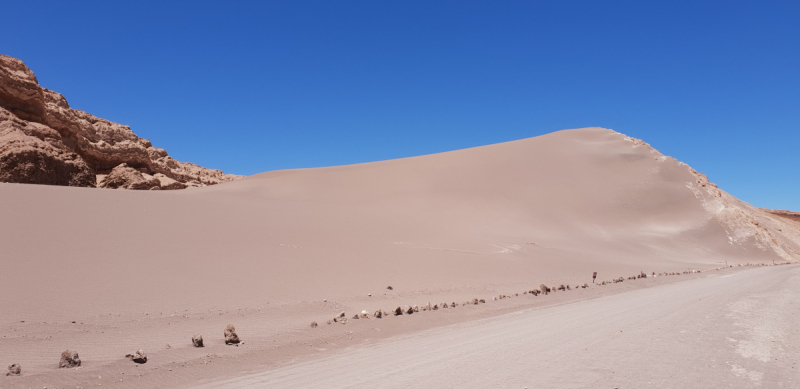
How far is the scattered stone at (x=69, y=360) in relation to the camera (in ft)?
16.3

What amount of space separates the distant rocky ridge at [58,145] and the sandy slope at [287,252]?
2.86 metres

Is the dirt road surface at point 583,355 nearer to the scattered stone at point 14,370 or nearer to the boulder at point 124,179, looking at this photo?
the scattered stone at point 14,370

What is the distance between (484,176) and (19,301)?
30.7m

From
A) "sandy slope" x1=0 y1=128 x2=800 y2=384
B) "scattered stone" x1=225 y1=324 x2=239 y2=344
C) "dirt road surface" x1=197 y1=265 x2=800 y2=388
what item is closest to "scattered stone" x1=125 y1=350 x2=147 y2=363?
"sandy slope" x1=0 y1=128 x2=800 y2=384

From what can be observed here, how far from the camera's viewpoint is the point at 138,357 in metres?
5.34

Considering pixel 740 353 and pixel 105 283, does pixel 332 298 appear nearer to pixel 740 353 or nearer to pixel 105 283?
pixel 105 283

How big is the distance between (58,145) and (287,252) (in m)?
10.4

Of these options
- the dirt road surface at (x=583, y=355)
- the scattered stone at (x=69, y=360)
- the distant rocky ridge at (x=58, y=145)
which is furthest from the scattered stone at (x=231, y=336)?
the distant rocky ridge at (x=58, y=145)

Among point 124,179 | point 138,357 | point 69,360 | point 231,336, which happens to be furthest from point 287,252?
point 124,179

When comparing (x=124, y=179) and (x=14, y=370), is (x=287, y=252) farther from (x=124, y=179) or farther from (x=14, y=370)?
(x=124, y=179)

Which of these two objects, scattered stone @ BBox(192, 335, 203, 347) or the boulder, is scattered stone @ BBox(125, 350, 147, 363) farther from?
the boulder

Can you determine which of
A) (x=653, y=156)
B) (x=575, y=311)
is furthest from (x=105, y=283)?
(x=653, y=156)

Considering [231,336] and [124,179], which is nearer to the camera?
[231,336]

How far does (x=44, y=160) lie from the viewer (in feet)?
49.5
